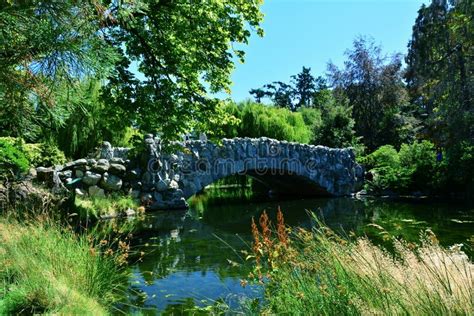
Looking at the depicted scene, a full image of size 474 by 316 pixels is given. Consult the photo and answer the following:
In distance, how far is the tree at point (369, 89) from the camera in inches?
1075

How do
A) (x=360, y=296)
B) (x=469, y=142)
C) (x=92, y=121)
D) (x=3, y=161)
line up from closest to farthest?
(x=360, y=296) < (x=3, y=161) < (x=92, y=121) < (x=469, y=142)

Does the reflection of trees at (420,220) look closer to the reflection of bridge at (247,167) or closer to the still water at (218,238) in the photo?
the still water at (218,238)

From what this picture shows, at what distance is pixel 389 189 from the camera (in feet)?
60.6

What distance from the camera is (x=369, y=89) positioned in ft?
91.9

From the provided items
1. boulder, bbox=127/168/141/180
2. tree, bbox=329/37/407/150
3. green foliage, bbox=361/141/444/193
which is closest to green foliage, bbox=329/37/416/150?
tree, bbox=329/37/407/150

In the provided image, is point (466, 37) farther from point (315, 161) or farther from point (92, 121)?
point (92, 121)

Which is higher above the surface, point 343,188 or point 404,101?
point 404,101

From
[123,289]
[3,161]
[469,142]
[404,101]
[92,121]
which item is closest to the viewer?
[123,289]

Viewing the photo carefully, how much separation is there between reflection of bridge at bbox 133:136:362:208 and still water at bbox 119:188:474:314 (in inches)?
39.5

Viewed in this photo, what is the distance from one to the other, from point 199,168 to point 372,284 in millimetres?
11980

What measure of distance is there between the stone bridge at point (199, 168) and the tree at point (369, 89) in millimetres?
7907

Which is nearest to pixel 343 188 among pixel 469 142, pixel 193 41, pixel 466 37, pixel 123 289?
pixel 469 142

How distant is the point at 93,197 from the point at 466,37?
1269cm

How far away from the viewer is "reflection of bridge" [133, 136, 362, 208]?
13.1 m
